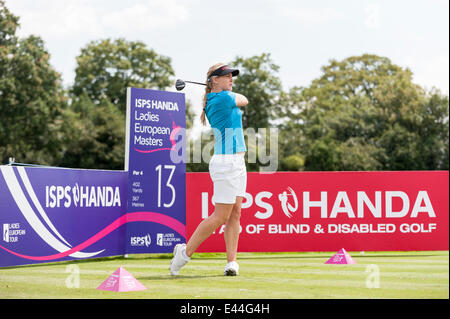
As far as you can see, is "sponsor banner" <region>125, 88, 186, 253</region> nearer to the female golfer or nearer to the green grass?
the green grass

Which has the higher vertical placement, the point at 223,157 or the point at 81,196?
the point at 223,157

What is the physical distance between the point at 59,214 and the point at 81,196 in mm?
547

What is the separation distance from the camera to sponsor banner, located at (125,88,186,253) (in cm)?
1034

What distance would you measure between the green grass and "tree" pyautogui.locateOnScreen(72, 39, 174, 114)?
4474 cm

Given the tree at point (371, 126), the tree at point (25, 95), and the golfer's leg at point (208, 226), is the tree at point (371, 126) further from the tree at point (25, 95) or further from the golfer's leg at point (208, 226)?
the golfer's leg at point (208, 226)

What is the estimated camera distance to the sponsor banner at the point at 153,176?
1034 centimetres

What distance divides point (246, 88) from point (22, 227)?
47.3 metres

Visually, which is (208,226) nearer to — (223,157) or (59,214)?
(223,157)

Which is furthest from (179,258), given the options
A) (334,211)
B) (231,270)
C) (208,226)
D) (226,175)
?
(334,211)

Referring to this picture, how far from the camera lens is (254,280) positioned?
6285 millimetres

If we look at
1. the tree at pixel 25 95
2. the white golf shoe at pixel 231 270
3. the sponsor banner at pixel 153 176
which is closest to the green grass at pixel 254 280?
the white golf shoe at pixel 231 270

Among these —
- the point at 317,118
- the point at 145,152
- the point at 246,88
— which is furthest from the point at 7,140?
the point at 145,152

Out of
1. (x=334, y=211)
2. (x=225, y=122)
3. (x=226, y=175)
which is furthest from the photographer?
(x=334, y=211)

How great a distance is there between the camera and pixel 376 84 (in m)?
64.4
